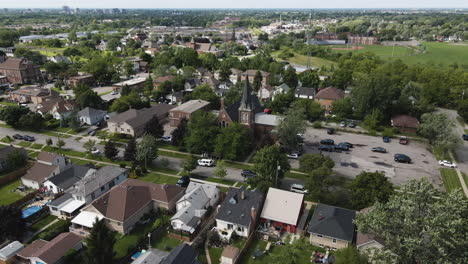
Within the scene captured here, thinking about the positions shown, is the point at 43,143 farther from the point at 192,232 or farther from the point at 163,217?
the point at 192,232

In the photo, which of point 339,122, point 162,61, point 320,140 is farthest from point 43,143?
point 162,61

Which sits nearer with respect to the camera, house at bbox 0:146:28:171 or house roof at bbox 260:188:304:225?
house roof at bbox 260:188:304:225

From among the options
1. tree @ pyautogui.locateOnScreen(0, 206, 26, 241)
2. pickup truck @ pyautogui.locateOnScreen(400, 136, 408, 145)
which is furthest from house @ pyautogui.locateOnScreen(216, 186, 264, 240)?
pickup truck @ pyautogui.locateOnScreen(400, 136, 408, 145)

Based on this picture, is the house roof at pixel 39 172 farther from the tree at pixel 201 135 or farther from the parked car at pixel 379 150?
the parked car at pixel 379 150

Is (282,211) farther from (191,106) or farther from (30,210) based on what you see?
(191,106)

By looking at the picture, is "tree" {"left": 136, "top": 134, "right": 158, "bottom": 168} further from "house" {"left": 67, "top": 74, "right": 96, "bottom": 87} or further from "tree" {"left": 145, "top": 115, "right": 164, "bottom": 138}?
"house" {"left": 67, "top": 74, "right": 96, "bottom": 87}

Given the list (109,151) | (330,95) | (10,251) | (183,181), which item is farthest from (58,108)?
(330,95)

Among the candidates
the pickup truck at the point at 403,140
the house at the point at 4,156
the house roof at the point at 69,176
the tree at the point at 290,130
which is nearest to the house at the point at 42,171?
the house roof at the point at 69,176
